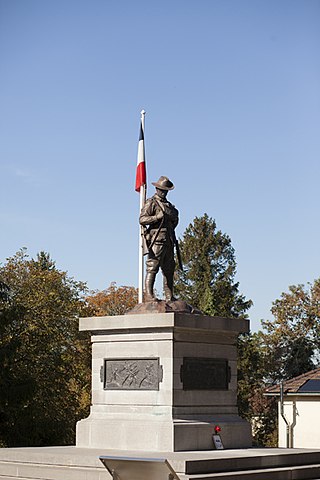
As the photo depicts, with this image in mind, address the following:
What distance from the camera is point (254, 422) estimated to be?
184 feet

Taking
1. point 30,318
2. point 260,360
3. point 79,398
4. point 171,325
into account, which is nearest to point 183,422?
point 171,325

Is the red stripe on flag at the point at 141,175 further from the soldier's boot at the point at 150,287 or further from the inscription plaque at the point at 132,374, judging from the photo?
the inscription plaque at the point at 132,374

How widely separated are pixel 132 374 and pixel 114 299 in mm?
46518

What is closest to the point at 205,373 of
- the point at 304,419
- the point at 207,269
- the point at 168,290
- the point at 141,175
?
the point at 168,290

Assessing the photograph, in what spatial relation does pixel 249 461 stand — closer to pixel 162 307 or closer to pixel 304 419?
pixel 162 307

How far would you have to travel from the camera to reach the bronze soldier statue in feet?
57.0

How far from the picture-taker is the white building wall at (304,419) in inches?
1609

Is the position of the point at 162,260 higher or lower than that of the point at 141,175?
lower

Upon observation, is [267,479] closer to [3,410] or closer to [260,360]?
[3,410]

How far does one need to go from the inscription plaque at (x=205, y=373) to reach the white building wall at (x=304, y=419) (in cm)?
2435

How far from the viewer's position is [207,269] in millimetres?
56719

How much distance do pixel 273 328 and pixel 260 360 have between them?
12.4 feet

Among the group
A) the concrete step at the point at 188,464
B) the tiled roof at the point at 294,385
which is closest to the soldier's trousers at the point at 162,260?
the concrete step at the point at 188,464

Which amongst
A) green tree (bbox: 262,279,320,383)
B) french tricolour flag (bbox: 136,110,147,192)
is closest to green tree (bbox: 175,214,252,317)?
green tree (bbox: 262,279,320,383)
